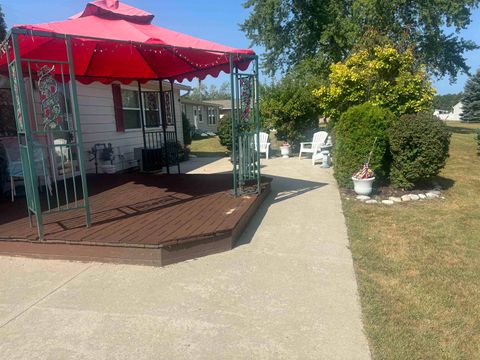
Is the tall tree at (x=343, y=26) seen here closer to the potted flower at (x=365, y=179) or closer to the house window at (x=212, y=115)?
the house window at (x=212, y=115)

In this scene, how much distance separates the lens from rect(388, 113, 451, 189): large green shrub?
19.9 feet

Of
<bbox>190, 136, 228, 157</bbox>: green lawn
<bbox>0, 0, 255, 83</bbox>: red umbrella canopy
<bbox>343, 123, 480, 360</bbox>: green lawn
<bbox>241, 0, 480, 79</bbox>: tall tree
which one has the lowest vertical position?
<bbox>343, 123, 480, 360</bbox>: green lawn

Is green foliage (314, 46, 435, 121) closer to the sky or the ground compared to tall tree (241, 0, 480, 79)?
closer to the ground

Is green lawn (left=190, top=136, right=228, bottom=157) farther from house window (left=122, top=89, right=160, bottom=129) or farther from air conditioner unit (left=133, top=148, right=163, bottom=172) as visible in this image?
air conditioner unit (left=133, top=148, right=163, bottom=172)

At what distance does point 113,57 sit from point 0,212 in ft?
11.2

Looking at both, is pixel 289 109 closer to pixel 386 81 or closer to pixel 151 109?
pixel 386 81

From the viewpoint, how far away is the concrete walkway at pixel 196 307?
7.64 ft

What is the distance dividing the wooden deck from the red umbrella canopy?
2058mm

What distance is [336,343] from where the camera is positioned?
2.37 meters

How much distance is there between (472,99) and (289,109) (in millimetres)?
32703

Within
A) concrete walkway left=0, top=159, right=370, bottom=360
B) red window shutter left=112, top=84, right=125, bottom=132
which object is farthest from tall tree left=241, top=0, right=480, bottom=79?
concrete walkway left=0, top=159, right=370, bottom=360

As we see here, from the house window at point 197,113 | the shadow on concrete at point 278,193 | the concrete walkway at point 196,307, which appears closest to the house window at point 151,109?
the shadow on concrete at point 278,193

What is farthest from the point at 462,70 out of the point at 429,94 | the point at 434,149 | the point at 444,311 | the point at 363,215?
the point at 444,311

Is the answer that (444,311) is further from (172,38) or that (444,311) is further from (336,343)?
(172,38)
